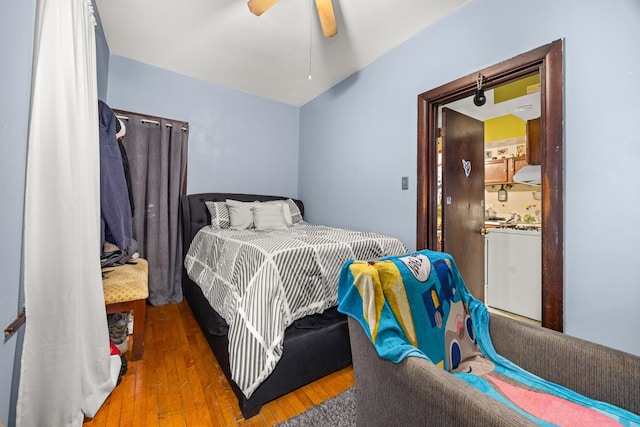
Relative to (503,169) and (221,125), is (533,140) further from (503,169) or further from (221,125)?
(221,125)

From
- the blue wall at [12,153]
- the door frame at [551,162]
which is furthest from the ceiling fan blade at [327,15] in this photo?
the blue wall at [12,153]

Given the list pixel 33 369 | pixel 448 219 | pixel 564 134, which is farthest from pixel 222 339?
pixel 564 134

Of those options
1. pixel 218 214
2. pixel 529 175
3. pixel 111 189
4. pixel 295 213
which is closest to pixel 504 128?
pixel 529 175

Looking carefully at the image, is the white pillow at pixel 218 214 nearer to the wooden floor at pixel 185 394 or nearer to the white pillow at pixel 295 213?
the white pillow at pixel 295 213

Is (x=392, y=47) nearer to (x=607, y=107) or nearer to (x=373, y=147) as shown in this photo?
(x=373, y=147)

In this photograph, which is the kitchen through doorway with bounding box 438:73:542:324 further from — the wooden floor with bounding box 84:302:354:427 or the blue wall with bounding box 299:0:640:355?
the wooden floor with bounding box 84:302:354:427

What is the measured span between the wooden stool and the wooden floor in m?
0.18

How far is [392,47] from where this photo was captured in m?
2.40

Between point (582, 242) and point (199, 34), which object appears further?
point (199, 34)

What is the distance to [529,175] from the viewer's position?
3.28m

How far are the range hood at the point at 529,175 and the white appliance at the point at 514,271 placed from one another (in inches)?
41.2

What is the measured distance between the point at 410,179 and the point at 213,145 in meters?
2.39

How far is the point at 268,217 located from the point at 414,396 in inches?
91.5

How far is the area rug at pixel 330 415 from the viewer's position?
1.23 meters
